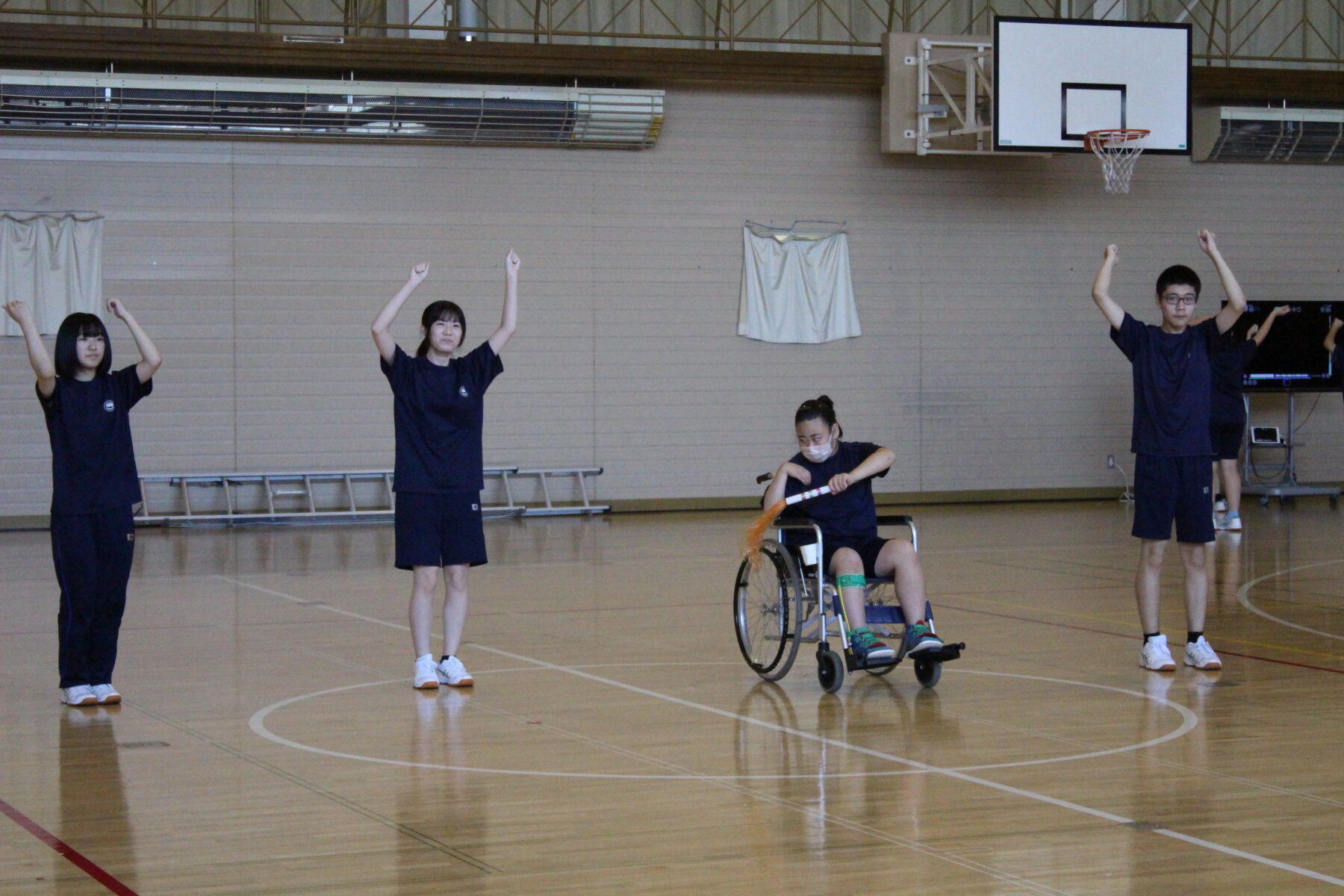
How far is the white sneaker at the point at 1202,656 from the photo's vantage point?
6.36 metres

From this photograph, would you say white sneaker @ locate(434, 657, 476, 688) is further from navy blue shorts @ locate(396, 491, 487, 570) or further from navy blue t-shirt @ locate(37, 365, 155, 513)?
navy blue t-shirt @ locate(37, 365, 155, 513)

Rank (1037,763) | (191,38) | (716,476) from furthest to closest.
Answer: (716,476), (191,38), (1037,763)

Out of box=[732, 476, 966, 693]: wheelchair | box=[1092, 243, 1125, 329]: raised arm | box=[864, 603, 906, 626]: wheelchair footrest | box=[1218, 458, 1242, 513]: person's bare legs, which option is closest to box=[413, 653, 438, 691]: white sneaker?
box=[732, 476, 966, 693]: wheelchair

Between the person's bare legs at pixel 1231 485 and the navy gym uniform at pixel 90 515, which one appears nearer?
the navy gym uniform at pixel 90 515

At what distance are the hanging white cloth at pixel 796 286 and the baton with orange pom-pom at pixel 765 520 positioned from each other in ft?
31.0

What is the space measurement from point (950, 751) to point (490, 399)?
10.5 metres

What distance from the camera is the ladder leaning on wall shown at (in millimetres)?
14125

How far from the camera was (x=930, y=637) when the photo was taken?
5836 mm

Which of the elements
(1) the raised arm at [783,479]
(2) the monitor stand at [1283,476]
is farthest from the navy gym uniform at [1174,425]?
(2) the monitor stand at [1283,476]

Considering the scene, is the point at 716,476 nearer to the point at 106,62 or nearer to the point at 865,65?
the point at 865,65

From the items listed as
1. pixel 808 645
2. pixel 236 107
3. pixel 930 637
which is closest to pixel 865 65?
pixel 236 107

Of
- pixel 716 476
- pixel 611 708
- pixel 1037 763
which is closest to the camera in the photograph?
pixel 1037 763

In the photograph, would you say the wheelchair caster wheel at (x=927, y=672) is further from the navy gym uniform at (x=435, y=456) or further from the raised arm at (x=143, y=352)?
the raised arm at (x=143, y=352)

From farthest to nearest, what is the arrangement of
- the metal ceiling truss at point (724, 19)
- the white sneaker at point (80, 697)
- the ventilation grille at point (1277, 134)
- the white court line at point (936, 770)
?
1. the ventilation grille at point (1277, 134)
2. the metal ceiling truss at point (724, 19)
3. the white sneaker at point (80, 697)
4. the white court line at point (936, 770)
